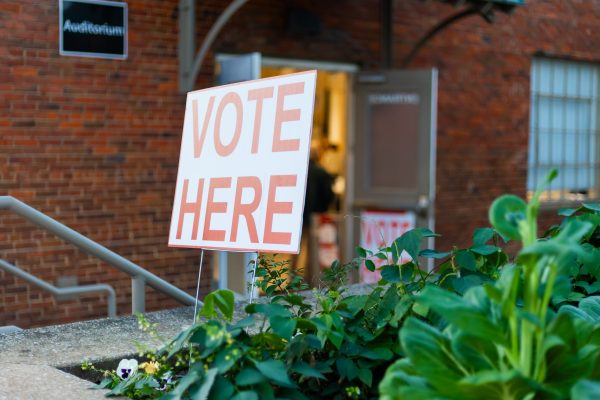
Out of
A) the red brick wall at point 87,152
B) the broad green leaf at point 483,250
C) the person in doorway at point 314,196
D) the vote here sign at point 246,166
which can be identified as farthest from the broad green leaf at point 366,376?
the person in doorway at point 314,196

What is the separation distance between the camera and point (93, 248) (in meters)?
4.37

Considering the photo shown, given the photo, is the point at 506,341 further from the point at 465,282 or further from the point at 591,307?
the point at 591,307

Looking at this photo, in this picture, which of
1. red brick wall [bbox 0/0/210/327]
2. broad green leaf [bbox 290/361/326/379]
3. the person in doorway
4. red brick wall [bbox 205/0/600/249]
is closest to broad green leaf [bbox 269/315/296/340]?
broad green leaf [bbox 290/361/326/379]

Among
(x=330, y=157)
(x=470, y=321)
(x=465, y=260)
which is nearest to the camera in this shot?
(x=470, y=321)

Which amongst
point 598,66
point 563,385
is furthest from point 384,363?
point 598,66

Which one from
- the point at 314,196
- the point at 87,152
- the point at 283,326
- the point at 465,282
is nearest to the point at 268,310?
the point at 283,326

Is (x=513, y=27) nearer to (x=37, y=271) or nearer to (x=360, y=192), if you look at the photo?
(x=360, y=192)

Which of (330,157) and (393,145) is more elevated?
(393,145)

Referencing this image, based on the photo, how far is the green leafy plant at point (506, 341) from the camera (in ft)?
7.78

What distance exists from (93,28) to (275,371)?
191 inches

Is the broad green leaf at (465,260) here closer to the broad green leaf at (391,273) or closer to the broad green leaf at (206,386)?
the broad green leaf at (391,273)

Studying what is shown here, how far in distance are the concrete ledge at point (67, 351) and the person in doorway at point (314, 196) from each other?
4.62m

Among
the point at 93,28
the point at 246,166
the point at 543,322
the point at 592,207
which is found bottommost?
the point at 543,322

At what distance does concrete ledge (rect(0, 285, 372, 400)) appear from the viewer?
3.28 metres
